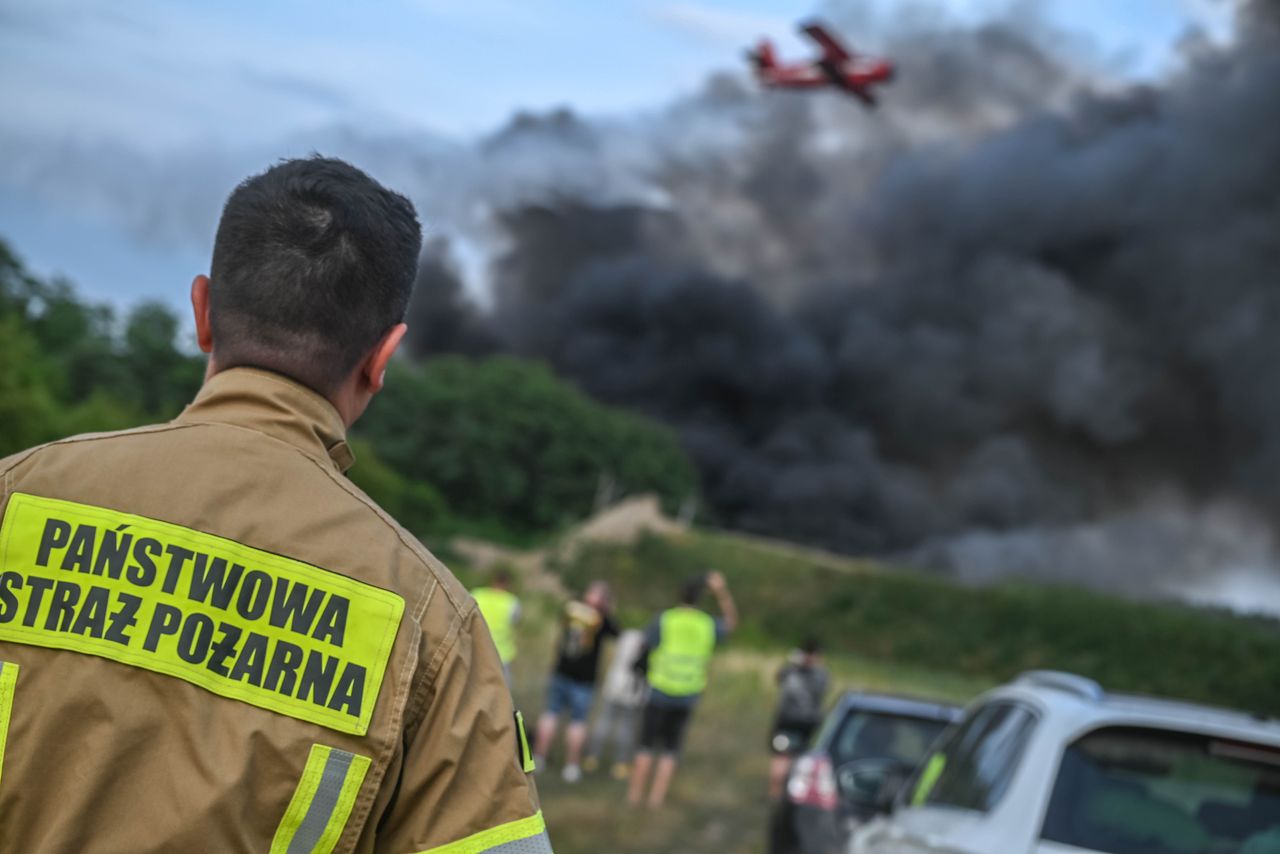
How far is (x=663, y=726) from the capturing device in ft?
39.1

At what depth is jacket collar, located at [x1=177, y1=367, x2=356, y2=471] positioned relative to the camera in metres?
1.83

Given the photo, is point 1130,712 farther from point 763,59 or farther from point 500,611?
point 763,59

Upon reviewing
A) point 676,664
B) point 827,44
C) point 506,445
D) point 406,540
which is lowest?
point 406,540

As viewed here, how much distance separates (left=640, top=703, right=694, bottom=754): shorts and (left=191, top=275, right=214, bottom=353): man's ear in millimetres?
10000

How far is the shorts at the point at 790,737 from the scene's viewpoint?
12.3 meters

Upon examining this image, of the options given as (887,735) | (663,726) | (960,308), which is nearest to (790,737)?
(663,726)

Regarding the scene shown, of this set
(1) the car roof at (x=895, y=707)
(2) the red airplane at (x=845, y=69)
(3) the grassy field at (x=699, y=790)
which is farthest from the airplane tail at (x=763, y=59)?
(1) the car roof at (x=895, y=707)

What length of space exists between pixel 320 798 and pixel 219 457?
0.39 m

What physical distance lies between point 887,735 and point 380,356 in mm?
8117

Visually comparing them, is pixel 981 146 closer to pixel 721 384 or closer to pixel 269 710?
pixel 721 384

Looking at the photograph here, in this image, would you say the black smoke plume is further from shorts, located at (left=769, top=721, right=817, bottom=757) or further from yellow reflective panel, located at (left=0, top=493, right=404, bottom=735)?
yellow reflective panel, located at (left=0, top=493, right=404, bottom=735)

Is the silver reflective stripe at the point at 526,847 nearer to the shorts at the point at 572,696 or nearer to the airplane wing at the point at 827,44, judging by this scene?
the shorts at the point at 572,696

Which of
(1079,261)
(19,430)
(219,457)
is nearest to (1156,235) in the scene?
(1079,261)

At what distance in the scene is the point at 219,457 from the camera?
1769mm
